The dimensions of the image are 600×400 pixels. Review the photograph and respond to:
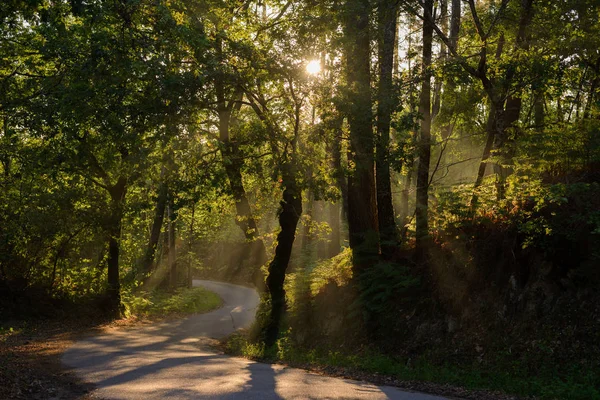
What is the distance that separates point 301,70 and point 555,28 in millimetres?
7308

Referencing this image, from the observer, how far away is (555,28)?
16.4 metres

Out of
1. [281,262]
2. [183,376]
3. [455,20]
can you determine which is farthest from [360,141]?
[183,376]

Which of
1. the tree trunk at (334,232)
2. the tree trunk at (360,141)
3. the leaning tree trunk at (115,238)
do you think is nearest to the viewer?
the tree trunk at (360,141)

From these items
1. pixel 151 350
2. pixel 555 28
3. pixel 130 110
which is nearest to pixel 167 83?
pixel 130 110

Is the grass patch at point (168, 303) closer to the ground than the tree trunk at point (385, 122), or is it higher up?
closer to the ground

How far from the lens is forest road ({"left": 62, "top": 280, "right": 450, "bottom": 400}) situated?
9664 mm

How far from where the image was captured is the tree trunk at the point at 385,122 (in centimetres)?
1512

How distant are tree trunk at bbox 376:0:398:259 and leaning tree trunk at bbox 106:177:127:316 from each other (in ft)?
37.9

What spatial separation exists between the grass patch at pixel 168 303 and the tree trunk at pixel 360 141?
1375cm

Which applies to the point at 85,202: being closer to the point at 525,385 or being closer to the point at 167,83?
the point at 167,83

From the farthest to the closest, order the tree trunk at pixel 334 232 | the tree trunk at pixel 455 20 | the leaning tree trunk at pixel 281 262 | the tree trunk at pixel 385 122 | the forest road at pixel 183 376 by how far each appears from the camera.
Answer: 1. the tree trunk at pixel 334 232
2. the tree trunk at pixel 455 20
3. the leaning tree trunk at pixel 281 262
4. the tree trunk at pixel 385 122
5. the forest road at pixel 183 376

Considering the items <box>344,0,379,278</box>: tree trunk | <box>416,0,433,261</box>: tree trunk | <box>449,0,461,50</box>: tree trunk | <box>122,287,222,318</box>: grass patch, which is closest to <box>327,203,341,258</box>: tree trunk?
<box>122,287,222,318</box>: grass patch

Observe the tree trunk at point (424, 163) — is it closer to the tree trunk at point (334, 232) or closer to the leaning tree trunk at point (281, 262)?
the leaning tree trunk at point (281, 262)

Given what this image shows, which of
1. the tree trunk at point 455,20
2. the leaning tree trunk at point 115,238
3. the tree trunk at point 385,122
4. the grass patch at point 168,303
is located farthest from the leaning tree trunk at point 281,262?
the grass patch at point 168,303
